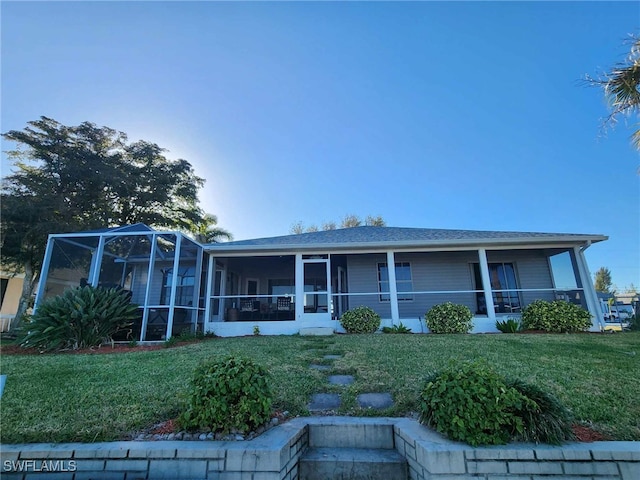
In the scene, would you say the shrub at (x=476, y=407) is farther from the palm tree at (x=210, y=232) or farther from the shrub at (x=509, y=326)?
the palm tree at (x=210, y=232)

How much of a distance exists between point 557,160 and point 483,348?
12160 millimetres

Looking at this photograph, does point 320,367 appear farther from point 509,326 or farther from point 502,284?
point 502,284

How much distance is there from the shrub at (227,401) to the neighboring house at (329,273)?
22.0 ft

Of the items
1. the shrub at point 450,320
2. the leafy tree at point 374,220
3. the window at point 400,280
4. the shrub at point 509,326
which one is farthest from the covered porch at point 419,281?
the leafy tree at point 374,220

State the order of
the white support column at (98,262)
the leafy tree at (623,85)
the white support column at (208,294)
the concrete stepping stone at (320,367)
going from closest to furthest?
the concrete stepping stone at (320,367), the leafy tree at (623,85), the white support column at (98,262), the white support column at (208,294)

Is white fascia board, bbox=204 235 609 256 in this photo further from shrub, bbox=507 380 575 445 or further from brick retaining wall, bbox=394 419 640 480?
brick retaining wall, bbox=394 419 640 480

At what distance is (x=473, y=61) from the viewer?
1010 cm

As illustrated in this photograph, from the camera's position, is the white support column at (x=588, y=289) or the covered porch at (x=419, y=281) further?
the covered porch at (x=419, y=281)

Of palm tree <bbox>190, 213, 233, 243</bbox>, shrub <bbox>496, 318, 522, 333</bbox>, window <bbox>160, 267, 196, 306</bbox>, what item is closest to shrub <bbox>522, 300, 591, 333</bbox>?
shrub <bbox>496, 318, 522, 333</bbox>

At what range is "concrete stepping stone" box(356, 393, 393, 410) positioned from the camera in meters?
3.26

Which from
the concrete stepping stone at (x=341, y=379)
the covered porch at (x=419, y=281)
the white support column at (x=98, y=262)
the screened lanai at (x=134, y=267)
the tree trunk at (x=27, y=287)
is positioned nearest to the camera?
the concrete stepping stone at (x=341, y=379)

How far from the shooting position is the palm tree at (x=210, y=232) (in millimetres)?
23281

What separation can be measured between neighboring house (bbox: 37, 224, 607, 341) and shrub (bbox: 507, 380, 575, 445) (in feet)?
25.7

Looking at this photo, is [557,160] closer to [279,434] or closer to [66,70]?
[279,434]
